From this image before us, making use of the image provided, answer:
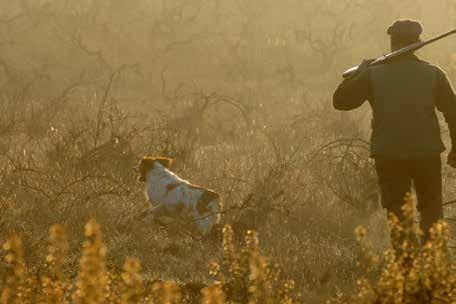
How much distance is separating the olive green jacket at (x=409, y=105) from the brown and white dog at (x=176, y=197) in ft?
6.36

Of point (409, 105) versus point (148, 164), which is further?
point (148, 164)

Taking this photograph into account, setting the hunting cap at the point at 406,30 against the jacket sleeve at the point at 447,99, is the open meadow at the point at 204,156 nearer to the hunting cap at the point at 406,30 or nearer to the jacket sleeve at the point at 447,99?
the jacket sleeve at the point at 447,99

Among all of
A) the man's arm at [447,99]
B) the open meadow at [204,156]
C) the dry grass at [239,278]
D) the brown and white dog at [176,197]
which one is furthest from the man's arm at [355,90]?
the dry grass at [239,278]

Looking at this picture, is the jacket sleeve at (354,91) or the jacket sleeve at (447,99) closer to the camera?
the jacket sleeve at (447,99)

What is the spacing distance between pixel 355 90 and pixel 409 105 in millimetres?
393

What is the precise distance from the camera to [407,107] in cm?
585

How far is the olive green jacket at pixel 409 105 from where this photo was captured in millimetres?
5828

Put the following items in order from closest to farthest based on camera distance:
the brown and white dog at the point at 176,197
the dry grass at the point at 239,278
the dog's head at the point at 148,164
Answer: the dry grass at the point at 239,278
the brown and white dog at the point at 176,197
the dog's head at the point at 148,164

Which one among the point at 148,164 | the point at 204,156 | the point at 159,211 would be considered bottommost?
the point at 159,211

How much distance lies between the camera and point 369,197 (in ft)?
27.7

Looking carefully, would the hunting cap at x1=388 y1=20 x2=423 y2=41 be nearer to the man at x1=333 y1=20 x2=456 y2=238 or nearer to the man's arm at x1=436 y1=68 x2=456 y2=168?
the man at x1=333 y1=20 x2=456 y2=238

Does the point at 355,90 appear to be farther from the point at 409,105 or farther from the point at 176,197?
the point at 176,197

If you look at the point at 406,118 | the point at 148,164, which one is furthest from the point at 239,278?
the point at 148,164

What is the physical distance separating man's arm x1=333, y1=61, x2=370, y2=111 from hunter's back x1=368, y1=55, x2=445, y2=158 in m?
0.09
